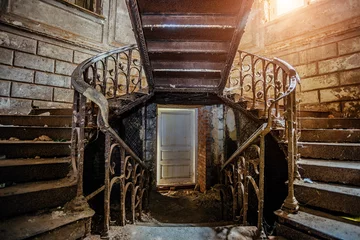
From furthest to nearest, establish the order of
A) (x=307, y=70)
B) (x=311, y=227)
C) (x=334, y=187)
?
(x=307, y=70) → (x=334, y=187) → (x=311, y=227)

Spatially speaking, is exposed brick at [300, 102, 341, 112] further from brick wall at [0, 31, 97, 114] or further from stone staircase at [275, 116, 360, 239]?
brick wall at [0, 31, 97, 114]

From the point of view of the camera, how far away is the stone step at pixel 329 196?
6.68ft

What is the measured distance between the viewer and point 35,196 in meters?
2.01

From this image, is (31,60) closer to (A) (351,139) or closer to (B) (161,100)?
(B) (161,100)

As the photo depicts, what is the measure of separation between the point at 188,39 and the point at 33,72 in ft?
13.5

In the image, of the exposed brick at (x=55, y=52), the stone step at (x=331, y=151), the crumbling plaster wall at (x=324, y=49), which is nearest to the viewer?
the stone step at (x=331, y=151)

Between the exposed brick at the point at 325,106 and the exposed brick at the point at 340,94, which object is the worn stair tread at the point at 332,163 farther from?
the exposed brick at the point at 340,94

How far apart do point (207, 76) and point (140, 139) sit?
2.52m

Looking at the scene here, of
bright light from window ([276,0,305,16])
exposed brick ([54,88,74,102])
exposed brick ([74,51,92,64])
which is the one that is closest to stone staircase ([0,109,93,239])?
exposed brick ([54,88,74,102])

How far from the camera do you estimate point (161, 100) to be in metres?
5.54

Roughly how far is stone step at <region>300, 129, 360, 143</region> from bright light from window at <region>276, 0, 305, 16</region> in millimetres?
4466

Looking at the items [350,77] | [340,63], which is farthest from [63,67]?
[350,77]

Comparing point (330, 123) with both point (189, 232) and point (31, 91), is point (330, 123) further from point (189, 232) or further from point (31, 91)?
point (31, 91)

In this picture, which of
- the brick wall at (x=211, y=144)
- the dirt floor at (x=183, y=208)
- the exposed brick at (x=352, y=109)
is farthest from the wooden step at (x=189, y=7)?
the exposed brick at (x=352, y=109)
